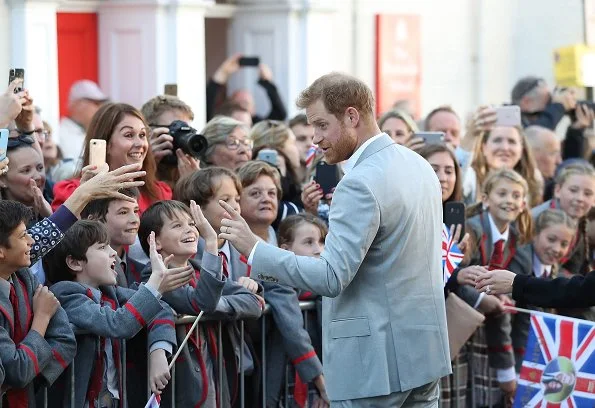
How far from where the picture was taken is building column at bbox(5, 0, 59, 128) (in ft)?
37.8

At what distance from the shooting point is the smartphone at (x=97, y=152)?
644 centimetres

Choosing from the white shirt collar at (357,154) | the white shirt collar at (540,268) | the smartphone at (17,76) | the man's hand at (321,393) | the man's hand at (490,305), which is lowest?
the man's hand at (321,393)

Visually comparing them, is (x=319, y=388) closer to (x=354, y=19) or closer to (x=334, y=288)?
(x=334, y=288)

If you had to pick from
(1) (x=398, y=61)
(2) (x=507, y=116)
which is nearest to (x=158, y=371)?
(2) (x=507, y=116)

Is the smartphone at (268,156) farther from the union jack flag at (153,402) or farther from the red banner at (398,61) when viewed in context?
the red banner at (398,61)

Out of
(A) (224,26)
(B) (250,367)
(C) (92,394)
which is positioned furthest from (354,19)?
(C) (92,394)

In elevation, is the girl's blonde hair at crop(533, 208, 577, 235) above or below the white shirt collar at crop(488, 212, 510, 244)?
above

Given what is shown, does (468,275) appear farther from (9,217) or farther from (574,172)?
(9,217)

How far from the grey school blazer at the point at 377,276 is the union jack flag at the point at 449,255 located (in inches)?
69.5

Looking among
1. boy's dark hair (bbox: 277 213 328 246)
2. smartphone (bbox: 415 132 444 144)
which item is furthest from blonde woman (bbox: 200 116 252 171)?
smartphone (bbox: 415 132 444 144)

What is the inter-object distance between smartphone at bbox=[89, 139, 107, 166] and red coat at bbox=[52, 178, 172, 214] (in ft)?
0.72

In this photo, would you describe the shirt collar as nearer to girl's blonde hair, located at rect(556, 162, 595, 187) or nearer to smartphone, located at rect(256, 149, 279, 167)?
smartphone, located at rect(256, 149, 279, 167)

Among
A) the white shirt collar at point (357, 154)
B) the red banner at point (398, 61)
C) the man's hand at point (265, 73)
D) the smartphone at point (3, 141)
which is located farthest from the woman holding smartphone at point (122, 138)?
the red banner at point (398, 61)

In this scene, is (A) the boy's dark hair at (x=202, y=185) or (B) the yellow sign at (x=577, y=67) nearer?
(A) the boy's dark hair at (x=202, y=185)
